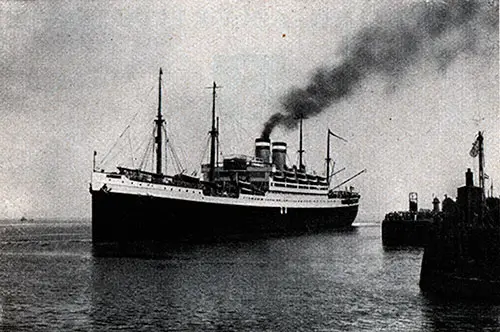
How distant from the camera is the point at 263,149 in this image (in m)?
64.5

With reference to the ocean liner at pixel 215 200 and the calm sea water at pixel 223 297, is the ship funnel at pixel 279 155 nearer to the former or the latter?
the ocean liner at pixel 215 200

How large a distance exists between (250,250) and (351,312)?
862 inches

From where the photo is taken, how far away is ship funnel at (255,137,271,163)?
64.3 metres

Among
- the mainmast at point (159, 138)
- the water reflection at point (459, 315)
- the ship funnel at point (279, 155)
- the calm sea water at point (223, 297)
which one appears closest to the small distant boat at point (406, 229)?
the calm sea water at point (223, 297)

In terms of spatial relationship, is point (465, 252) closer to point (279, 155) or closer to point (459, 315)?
point (459, 315)

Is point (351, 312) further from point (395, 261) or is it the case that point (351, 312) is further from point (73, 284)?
point (395, 261)

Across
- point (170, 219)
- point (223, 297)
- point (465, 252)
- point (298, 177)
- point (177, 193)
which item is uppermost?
point (298, 177)

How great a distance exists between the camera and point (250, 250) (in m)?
39.8

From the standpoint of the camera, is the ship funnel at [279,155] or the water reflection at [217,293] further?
the ship funnel at [279,155]

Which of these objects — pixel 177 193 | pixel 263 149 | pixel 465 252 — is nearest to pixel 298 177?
pixel 263 149

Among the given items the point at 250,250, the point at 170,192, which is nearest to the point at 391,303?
the point at 250,250

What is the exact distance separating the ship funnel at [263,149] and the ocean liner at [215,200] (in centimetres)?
11

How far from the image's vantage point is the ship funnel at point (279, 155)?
224 feet

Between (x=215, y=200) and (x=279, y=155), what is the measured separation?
65.7 ft
